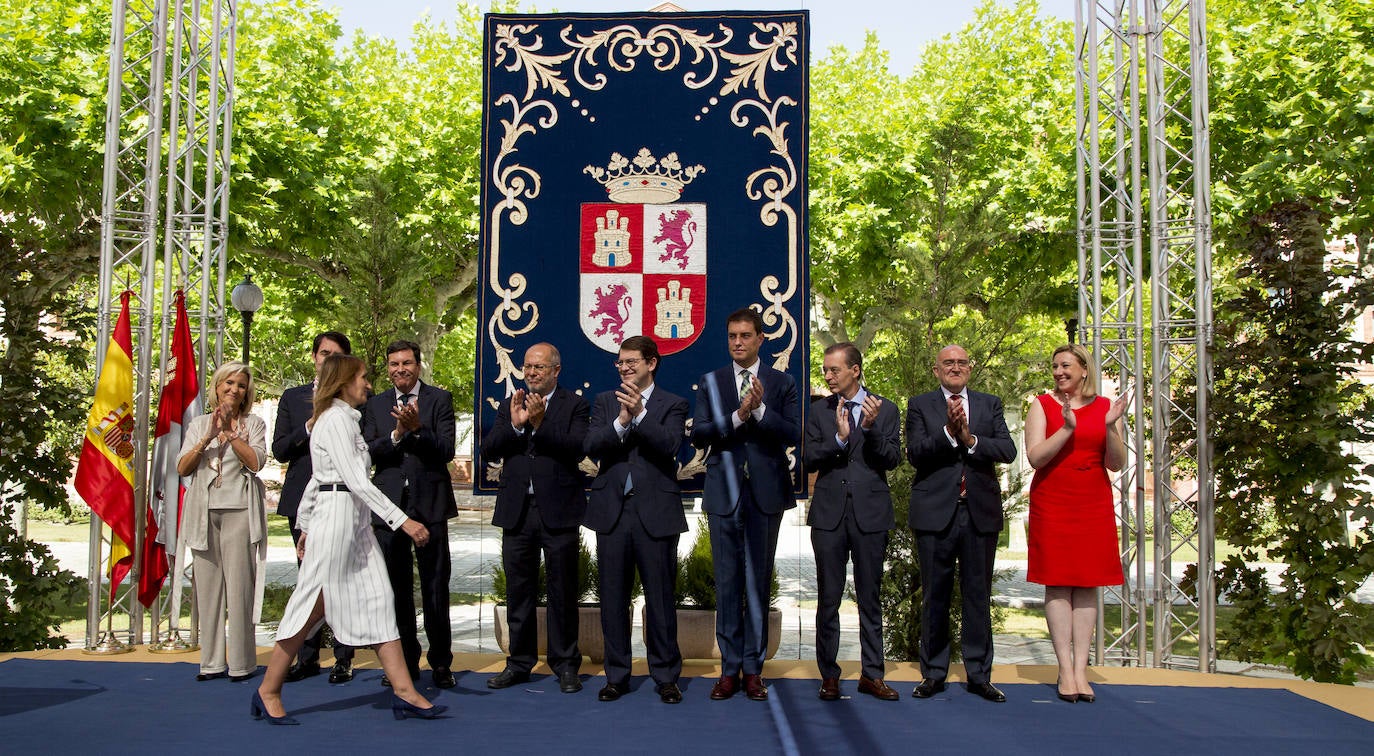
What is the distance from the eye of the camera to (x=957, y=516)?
5.28m

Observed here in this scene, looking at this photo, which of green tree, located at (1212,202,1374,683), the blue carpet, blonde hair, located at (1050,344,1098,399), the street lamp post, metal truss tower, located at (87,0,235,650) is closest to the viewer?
the blue carpet

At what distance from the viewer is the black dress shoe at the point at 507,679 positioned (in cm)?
533

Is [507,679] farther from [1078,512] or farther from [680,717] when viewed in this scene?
[1078,512]

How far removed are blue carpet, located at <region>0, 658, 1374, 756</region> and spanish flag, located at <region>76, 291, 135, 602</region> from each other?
0.81m

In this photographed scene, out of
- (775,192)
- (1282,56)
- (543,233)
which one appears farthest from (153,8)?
(1282,56)

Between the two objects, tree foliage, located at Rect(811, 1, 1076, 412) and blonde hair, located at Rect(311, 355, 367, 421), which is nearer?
blonde hair, located at Rect(311, 355, 367, 421)

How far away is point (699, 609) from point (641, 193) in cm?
238

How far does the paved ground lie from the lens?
347 inches

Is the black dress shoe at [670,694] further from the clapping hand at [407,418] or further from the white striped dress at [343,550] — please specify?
the clapping hand at [407,418]

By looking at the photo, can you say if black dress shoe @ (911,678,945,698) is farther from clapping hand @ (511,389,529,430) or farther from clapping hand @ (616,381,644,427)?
clapping hand @ (511,389,529,430)

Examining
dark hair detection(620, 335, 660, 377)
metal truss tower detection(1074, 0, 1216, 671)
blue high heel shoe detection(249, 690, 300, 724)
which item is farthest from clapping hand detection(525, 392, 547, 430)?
metal truss tower detection(1074, 0, 1216, 671)

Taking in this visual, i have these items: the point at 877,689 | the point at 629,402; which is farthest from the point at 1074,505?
the point at 629,402

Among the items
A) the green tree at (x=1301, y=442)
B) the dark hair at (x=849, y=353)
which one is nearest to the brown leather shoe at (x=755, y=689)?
the dark hair at (x=849, y=353)

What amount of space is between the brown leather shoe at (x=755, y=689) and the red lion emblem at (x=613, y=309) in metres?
2.15
